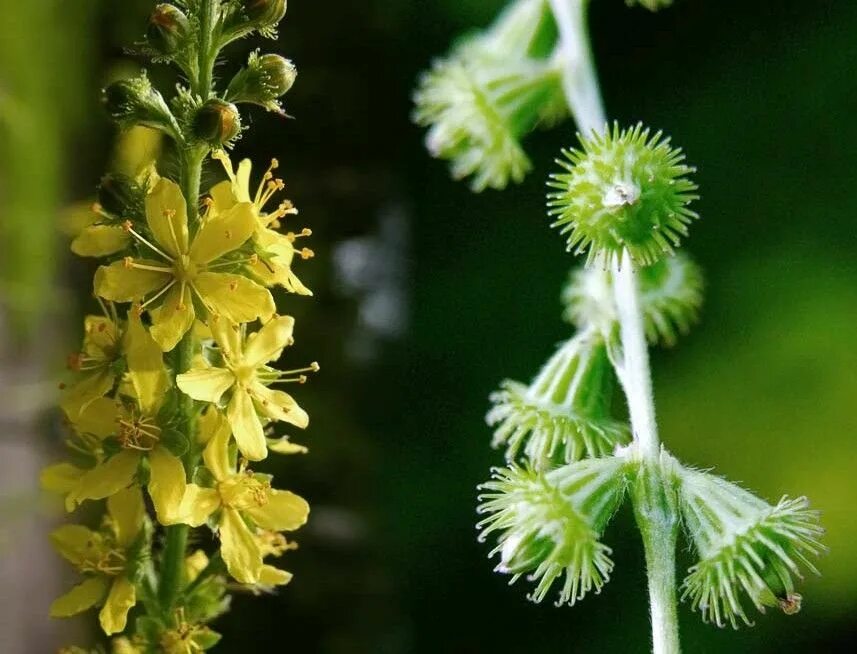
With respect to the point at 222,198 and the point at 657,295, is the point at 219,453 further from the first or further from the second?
the point at 657,295

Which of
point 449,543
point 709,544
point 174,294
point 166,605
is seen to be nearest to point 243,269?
point 174,294

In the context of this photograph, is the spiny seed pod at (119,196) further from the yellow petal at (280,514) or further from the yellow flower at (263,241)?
the yellow petal at (280,514)

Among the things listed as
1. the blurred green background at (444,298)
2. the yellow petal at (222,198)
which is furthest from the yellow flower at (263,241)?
the blurred green background at (444,298)

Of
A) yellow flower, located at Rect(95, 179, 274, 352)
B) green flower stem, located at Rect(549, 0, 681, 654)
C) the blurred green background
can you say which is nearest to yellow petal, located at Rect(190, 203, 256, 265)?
yellow flower, located at Rect(95, 179, 274, 352)

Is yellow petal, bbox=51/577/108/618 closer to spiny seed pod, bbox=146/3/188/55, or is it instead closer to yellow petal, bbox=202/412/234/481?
yellow petal, bbox=202/412/234/481

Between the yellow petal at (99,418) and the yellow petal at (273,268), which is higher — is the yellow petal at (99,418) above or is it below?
below

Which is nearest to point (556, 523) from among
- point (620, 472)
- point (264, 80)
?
point (620, 472)

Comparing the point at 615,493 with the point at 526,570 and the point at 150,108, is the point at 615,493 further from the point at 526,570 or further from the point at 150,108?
the point at 150,108
